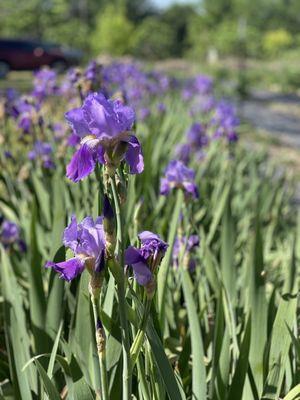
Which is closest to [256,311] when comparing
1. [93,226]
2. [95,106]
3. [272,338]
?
[272,338]

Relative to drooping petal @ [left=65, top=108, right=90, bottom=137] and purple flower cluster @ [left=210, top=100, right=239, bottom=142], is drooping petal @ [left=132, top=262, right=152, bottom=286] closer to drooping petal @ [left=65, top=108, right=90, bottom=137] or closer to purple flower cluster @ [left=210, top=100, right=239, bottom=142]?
drooping petal @ [left=65, top=108, right=90, bottom=137]

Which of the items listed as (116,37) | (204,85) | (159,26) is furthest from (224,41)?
(204,85)

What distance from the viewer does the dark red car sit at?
1998 centimetres

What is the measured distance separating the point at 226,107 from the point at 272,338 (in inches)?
98.8

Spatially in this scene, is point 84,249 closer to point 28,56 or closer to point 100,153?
point 100,153

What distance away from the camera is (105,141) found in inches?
34.1

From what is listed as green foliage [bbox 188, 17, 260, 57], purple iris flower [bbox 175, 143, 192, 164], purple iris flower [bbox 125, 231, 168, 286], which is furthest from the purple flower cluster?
green foliage [bbox 188, 17, 260, 57]

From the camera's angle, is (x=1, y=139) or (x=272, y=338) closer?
(x=272, y=338)

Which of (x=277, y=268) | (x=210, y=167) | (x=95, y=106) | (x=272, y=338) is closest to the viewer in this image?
(x=95, y=106)

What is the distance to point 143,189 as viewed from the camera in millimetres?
2596

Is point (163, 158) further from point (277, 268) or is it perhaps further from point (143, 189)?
point (277, 268)

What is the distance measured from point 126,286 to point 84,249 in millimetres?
228

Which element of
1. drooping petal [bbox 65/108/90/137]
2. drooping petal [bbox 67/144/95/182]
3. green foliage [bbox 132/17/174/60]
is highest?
green foliage [bbox 132/17/174/60]

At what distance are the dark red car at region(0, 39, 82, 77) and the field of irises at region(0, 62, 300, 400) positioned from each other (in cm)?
1790
